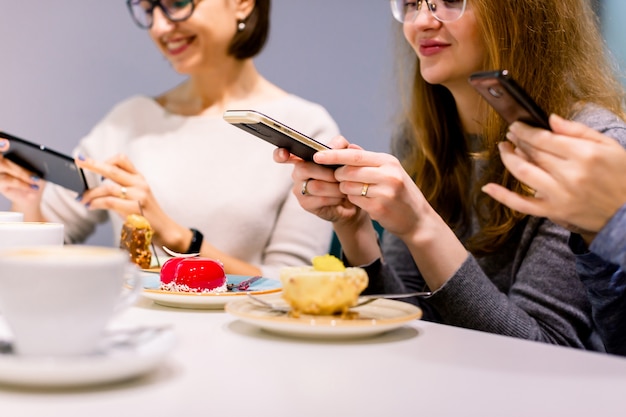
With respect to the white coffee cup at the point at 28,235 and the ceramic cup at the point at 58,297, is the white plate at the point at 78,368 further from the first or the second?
the white coffee cup at the point at 28,235

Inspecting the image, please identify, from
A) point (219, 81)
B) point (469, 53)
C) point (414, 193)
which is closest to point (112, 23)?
point (219, 81)

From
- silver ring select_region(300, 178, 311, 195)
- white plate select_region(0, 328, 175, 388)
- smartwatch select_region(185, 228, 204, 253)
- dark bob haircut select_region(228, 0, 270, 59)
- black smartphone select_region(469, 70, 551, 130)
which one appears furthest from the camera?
dark bob haircut select_region(228, 0, 270, 59)

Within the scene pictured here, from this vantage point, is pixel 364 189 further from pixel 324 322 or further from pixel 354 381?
pixel 354 381

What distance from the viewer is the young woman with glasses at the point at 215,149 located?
2.09 meters

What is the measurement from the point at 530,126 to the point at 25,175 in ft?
4.55

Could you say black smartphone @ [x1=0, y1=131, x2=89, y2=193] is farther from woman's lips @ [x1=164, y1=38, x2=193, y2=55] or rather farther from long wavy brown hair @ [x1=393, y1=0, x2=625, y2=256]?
long wavy brown hair @ [x1=393, y1=0, x2=625, y2=256]

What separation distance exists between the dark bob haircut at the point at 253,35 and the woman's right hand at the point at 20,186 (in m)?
0.71

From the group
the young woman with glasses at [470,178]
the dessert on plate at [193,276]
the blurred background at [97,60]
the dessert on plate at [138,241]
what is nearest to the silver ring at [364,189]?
the young woman with glasses at [470,178]

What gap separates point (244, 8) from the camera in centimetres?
221

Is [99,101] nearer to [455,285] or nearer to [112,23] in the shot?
[112,23]

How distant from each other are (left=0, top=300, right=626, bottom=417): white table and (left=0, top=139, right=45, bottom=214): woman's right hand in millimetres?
1142

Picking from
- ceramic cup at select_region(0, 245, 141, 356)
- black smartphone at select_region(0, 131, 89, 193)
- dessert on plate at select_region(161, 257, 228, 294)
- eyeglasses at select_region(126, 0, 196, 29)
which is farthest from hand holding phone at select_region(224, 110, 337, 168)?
eyeglasses at select_region(126, 0, 196, 29)

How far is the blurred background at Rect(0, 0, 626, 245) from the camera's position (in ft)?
8.95

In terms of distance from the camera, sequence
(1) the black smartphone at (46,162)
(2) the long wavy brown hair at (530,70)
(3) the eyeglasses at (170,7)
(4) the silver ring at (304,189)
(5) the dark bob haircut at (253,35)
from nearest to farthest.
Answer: (4) the silver ring at (304,189) → (2) the long wavy brown hair at (530,70) → (1) the black smartphone at (46,162) → (3) the eyeglasses at (170,7) → (5) the dark bob haircut at (253,35)
